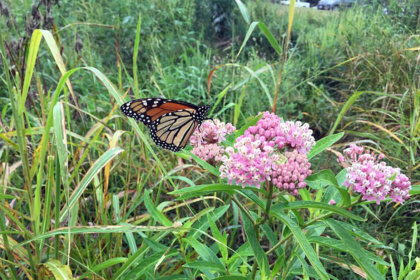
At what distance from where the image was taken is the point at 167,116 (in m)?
2.02

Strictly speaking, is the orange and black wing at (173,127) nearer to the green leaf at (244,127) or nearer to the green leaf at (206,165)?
the green leaf at (244,127)

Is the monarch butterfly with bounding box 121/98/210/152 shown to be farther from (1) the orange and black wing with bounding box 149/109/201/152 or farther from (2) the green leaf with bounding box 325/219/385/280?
(2) the green leaf with bounding box 325/219/385/280

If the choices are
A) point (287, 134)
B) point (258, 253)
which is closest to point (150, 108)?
point (287, 134)

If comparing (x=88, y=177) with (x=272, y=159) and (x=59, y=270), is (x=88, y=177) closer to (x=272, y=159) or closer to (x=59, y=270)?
(x=59, y=270)

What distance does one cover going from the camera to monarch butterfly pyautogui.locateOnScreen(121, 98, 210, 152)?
1.86 m

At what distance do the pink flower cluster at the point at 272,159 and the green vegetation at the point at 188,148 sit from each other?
5 centimetres

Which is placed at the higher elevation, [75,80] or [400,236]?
[75,80]

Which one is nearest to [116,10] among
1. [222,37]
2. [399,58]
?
[222,37]

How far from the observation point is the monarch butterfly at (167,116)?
1.86 metres

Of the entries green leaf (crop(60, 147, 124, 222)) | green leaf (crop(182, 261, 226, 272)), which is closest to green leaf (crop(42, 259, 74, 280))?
green leaf (crop(60, 147, 124, 222))

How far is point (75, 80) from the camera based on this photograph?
13.1 feet

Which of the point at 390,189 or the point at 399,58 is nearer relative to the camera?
the point at 390,189

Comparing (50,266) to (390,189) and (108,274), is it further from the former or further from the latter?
(390,189)

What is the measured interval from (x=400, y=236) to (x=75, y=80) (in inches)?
114
